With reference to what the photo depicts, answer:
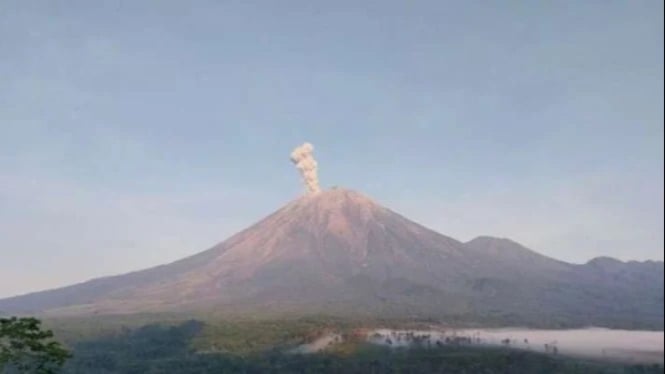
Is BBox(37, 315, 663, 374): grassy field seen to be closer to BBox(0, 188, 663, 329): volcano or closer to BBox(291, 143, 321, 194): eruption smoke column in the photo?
BBox(0, 188, 663, 329): volcano

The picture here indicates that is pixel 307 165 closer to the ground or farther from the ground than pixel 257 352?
farther from the ground

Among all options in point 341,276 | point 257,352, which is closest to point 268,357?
point 257,352

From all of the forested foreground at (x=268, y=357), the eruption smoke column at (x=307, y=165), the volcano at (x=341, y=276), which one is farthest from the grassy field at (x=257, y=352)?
the eruption smoke column at (x=307, y=165)

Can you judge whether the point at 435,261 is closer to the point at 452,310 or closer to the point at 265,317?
the point at 452,310

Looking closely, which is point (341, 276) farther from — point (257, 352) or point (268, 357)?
point (268, 357)

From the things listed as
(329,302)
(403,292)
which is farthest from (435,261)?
(329,302)
